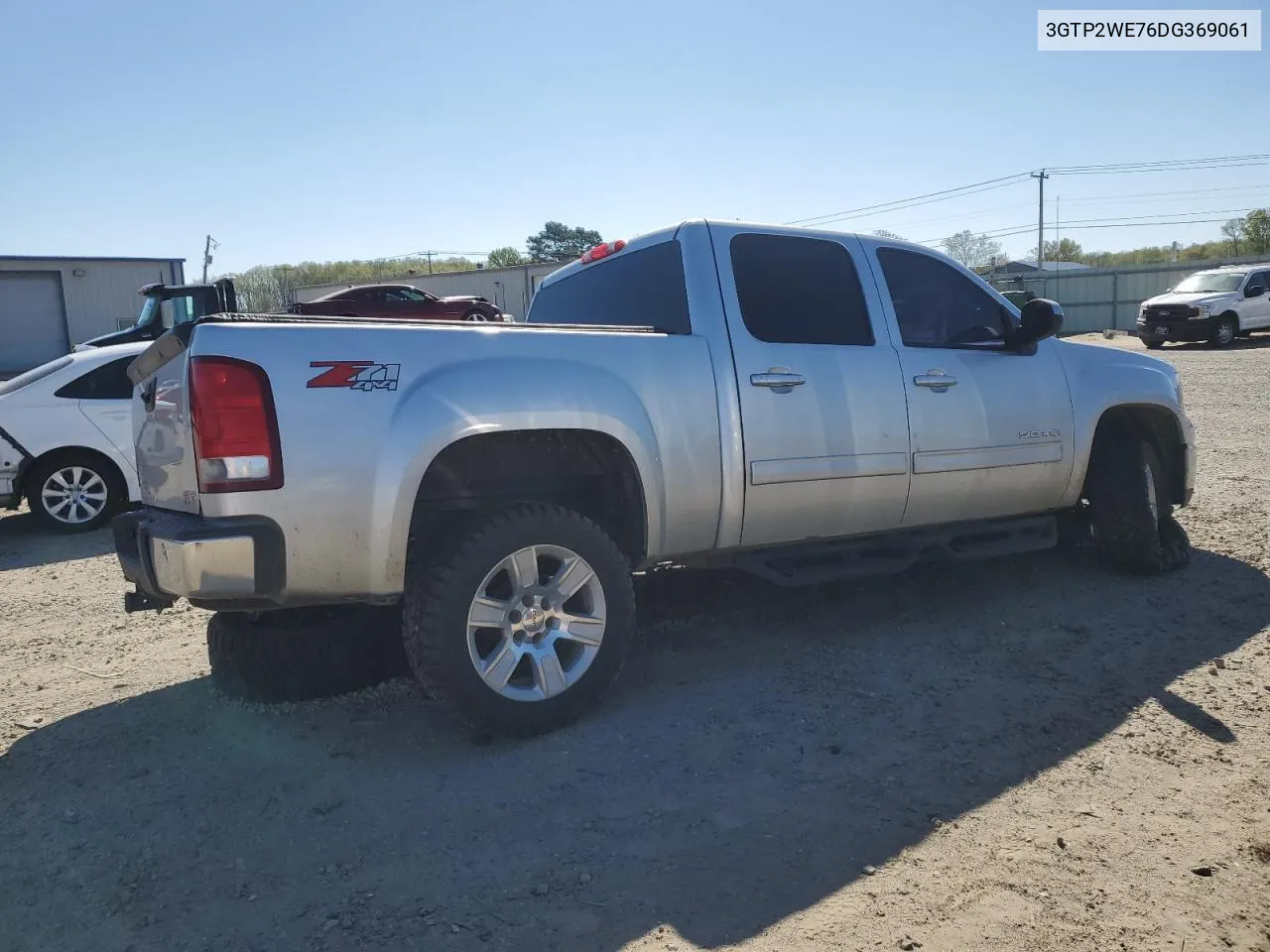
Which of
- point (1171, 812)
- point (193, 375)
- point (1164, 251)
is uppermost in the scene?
point (1164, 251)

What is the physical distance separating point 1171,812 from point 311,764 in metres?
2.89

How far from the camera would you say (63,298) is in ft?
105

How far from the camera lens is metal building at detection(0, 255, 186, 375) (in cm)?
3147

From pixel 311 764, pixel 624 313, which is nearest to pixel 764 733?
pixel 311 764

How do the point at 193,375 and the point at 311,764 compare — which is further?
the point at 311,764

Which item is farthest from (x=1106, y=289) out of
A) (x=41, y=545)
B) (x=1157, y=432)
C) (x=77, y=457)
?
(x=41, y=545)

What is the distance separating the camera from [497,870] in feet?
8.70

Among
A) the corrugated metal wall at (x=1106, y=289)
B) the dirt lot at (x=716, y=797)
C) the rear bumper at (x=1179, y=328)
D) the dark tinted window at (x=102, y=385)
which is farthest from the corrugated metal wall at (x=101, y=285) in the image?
the dirt lot at (x=716, y=797)

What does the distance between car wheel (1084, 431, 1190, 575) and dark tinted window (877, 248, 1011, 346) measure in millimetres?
1064

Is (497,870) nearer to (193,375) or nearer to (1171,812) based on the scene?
(193,375)

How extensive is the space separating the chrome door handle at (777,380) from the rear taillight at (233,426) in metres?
1.97

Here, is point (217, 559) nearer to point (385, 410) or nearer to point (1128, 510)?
point (385, 410)

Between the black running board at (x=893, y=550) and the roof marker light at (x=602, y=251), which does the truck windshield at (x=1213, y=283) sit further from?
the roof marker light at (x=602, y=251)

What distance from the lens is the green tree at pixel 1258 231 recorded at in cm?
5181
